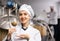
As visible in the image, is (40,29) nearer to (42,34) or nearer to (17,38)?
(42,34)

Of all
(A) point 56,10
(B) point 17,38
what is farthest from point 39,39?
(A) point 56,10

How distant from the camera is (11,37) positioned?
41.8 inches

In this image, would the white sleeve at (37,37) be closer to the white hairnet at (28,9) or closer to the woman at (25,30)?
the woman at (25,30)

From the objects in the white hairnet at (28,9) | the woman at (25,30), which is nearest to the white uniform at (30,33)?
the woman at (25,30)

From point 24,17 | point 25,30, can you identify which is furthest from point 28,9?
point 25,30

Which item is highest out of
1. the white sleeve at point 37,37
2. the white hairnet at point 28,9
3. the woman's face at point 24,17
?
the white hairnet at point 28,9

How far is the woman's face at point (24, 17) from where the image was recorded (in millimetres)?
1058

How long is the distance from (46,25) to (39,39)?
5.4 inches

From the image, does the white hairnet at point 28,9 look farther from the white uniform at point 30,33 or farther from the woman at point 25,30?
the white uniform at point 30,33

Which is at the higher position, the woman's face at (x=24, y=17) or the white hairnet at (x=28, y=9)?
the white hairnet at (x=28, y=9)

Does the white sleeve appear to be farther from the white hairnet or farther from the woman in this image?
the white hairnet

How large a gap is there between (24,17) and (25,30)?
0.11 metres

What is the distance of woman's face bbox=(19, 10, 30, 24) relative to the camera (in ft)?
3.47

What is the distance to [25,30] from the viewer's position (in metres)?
1.07
